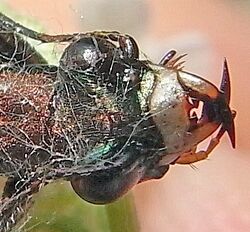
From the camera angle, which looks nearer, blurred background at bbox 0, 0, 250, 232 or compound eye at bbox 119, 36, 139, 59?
compound eye at bbox 119, 36, 139, 59

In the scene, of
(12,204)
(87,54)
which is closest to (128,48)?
(87,54)

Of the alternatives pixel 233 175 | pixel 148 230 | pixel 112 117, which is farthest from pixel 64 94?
pixel 233 175

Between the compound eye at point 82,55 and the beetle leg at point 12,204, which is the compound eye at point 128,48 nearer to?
the compound eye at point 82,55

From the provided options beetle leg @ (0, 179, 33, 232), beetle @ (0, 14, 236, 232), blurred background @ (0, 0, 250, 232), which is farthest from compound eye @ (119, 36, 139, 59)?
blurred background @ (0, 0, 250, 232)

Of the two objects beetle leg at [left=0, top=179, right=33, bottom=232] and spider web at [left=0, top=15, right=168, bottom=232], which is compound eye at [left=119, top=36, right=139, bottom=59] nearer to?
spider web at [left=0, top=15, right=168, bottom=232]

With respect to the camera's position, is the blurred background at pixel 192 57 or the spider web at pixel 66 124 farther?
the blurred background at pixel 192 57

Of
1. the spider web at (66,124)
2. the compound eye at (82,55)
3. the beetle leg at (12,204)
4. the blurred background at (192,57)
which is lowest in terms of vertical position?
the blurred background at (192,57)

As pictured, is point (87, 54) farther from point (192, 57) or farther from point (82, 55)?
point (192, 57)

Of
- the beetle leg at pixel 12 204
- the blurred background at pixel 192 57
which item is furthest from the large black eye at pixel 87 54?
the blurred background at pixel 192 57
